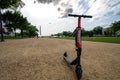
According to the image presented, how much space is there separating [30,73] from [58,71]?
42.7 inches

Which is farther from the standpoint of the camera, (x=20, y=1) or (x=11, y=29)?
(x=11, y=29)

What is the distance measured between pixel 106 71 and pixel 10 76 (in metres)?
3.67

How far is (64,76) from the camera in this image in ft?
16.7

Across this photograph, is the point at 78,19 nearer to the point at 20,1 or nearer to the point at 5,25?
the point at 20,1

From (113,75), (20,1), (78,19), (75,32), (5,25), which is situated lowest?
(113,75)

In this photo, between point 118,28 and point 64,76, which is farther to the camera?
point 118,28

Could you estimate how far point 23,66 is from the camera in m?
6.23

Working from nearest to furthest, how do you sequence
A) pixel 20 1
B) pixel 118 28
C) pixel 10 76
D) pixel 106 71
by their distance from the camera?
1. pixel 10 76
2. pixel 106 71
3. pixel 20 1
4. pixel 118 28

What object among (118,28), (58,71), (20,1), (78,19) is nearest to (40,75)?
(58,71)

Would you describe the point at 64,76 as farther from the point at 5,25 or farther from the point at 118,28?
the point at 118,28

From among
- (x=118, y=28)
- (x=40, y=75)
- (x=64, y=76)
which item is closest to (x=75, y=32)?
(x=64, y=76)

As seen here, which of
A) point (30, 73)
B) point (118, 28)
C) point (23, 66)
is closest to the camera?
point (30, 73)

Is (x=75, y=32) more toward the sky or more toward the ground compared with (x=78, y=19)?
more toward the ground

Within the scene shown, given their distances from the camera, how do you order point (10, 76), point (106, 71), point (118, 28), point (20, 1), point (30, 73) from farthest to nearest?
point (118, 28), point (20, 1), point (106, 71), point (30, 73), point (10, 76)
